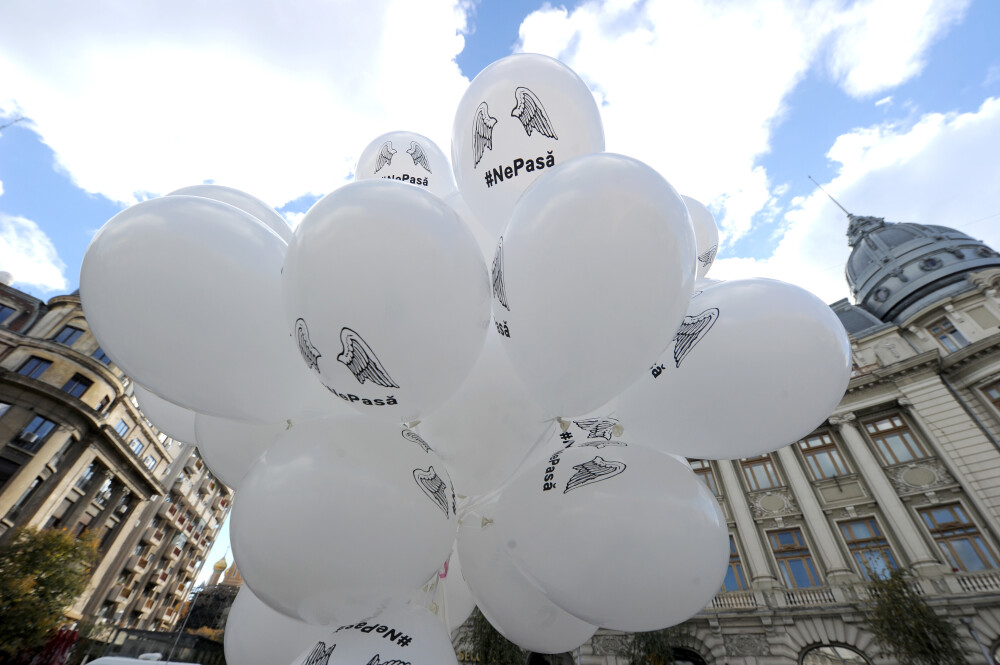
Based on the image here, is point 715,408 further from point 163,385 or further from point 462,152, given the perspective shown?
point 163,385

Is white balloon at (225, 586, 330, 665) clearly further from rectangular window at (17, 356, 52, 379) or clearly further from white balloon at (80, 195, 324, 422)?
rectangular window at (17, 356, 52, 379)

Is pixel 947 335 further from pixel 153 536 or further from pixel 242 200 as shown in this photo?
pixel 153 536

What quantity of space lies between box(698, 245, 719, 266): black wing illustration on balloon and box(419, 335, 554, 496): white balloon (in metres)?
2.16

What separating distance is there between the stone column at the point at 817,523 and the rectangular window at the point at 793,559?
0.38 m

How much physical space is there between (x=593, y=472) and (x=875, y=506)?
15.8 metres

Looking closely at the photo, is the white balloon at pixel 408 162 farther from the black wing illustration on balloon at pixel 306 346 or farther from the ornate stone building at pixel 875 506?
the ornate stone building at pixel 875 506

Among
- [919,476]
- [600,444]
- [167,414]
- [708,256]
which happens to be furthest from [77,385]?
[919,476]

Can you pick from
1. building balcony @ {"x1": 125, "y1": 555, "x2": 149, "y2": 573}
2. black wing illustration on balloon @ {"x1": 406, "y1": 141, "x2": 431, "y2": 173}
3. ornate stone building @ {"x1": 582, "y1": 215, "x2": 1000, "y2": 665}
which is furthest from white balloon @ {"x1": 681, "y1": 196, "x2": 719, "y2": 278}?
building balcony @ {"x1": 125, "y1": 555, "x2": 149, "y2": 573}

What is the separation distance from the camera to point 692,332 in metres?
1.95

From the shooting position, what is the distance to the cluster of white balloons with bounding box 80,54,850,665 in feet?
5.04

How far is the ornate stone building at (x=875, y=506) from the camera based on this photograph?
10859 mm

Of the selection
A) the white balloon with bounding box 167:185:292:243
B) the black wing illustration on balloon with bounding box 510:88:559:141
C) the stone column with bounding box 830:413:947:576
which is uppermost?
the stone column with bounding box 830:413:947:576

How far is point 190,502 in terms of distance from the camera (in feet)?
116

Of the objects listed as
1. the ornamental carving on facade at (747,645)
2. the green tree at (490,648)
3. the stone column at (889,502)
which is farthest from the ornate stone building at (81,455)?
the stone column at (889,502)
